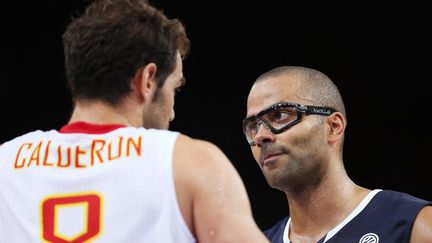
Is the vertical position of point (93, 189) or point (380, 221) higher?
point (93, 189)

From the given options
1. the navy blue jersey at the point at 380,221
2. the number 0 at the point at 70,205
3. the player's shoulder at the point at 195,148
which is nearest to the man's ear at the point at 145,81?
the player's shoulder at the point at 195,148

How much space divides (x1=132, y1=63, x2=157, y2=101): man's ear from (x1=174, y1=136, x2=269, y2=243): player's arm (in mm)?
180

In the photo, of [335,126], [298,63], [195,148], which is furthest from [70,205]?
[298,63]

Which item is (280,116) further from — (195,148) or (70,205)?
(70,205)

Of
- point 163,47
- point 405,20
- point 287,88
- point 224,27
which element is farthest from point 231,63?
point 163,47

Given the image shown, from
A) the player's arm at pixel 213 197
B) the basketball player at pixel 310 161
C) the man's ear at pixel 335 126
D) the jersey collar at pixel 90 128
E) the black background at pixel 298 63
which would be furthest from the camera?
the black background at pixel 298 63

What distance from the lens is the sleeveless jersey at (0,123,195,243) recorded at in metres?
1.46

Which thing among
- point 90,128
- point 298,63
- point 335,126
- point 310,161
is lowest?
point 310,161

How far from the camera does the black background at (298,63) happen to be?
5863 millimetres

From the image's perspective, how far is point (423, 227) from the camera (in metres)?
2.42

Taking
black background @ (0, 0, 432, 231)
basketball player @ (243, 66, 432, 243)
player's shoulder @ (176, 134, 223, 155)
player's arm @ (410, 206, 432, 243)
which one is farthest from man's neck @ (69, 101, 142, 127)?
black background @ (0, 0, 432, 231)

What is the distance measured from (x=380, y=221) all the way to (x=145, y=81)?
1312 mm

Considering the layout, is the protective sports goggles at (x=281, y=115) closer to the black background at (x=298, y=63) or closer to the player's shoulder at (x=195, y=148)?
the player's shoulder at (x=195, y=148)

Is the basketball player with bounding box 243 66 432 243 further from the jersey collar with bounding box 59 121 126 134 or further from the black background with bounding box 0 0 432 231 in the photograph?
the black background with bounding box 0 0 432 231
